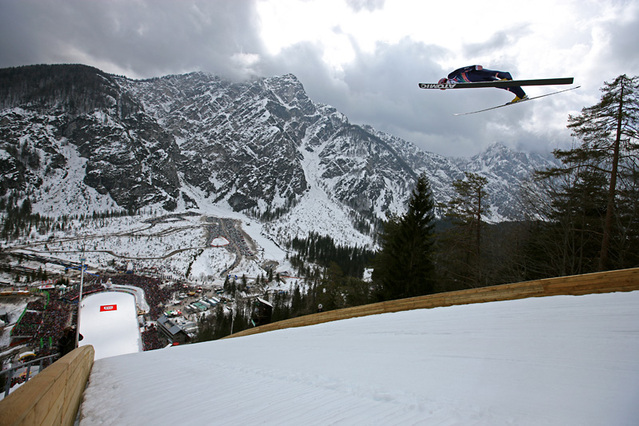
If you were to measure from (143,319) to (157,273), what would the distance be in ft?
110

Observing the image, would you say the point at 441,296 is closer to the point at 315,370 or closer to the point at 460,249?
the point at 315,370

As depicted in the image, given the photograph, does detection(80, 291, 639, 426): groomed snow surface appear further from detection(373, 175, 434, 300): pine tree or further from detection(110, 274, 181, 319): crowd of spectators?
detection(110, 274, 181, 319): crowd of spectators

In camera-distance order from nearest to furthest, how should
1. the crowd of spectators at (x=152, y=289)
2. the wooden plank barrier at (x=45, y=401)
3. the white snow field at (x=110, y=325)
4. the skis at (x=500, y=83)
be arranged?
the wooden plank barrier at (x=45, y=401) < the skis at (x=500, y=83) < the white snow field at (x=110, y=325) < the crowd of spectators at (x=152, y=289)

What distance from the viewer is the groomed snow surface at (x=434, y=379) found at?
1708 millimetres

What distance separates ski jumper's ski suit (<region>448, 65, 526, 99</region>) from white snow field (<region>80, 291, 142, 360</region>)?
28547mm

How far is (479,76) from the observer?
8500 mm

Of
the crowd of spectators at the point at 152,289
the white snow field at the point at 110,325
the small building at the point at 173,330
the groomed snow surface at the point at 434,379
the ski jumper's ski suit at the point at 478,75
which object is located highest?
the ski jumper's ski suit at the point at 478,75

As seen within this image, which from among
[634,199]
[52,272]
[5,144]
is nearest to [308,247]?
[52,272]

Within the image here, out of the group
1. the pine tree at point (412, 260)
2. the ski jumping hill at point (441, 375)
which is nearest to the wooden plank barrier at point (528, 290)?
the ski jumping hill at point (441, 375)

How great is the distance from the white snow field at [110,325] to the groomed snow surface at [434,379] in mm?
25080

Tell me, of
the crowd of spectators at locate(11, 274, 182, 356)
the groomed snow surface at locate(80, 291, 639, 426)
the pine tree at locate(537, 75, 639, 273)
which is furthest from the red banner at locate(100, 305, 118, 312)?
the pine tree at locate(537, 75, 639, 273)

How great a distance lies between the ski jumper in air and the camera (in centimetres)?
821

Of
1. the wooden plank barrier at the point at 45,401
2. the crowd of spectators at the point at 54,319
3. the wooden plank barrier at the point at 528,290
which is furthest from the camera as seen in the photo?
the crowd of spectators at the point at 54,319

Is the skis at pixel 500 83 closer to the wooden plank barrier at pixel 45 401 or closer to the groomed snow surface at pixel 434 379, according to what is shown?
the groomed snow surface at pixel 434 379
